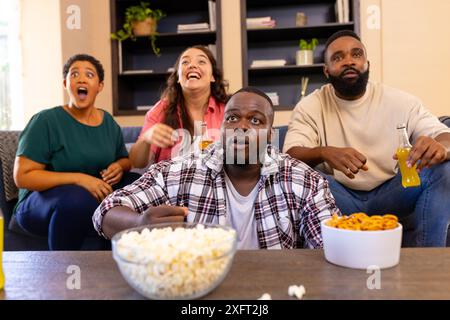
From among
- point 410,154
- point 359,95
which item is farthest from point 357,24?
point 410,154

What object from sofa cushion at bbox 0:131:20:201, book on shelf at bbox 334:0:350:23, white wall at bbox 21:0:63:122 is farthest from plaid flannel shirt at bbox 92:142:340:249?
book on shelf at bbox 334:0:350:23

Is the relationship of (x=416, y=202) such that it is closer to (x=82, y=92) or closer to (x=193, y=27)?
(x=82, y=92)

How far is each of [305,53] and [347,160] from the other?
2.46 m

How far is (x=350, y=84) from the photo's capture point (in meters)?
2.05

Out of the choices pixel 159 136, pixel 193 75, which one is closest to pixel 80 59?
pixel 193 75

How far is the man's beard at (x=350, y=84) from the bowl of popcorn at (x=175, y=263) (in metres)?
1.43

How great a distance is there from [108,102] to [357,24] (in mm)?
2291

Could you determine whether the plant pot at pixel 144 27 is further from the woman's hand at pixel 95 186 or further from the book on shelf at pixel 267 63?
the woman's hand at pixel 95 186

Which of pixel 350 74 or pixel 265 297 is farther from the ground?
pixel 350 74

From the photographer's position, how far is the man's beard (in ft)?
6.73

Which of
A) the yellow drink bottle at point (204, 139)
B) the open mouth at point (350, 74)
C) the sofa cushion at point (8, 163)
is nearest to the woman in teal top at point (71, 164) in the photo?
the sofa cushion at point (8, 163)

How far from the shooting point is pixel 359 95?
2.11 metres
